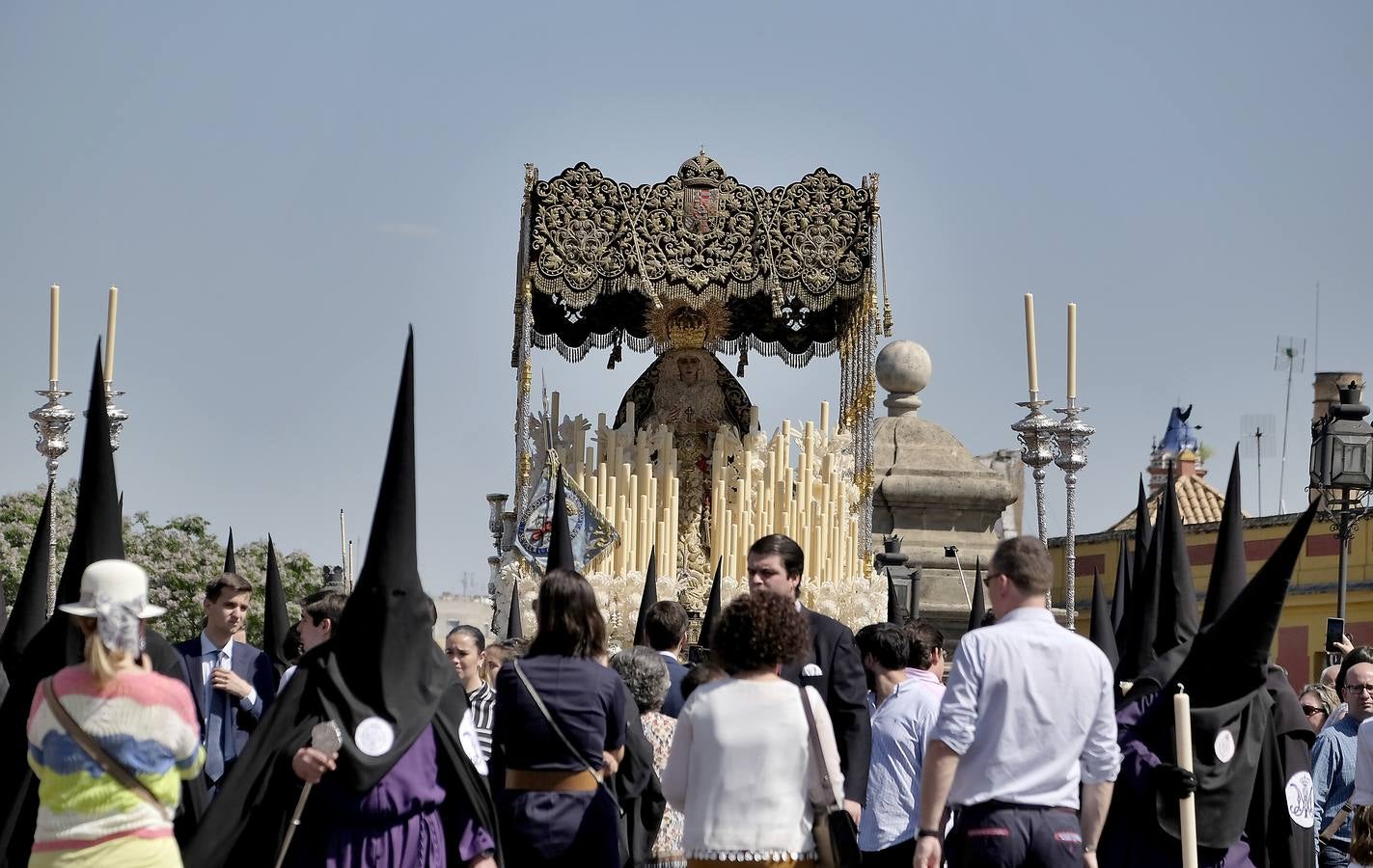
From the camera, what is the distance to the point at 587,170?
18672 mm

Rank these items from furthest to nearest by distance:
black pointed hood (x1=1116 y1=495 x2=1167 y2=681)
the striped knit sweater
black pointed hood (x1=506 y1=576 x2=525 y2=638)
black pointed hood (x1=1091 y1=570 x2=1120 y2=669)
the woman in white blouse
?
black pointed hood (x1=506 y1=576 x2=525 y2=638) → black pointed hood (x1=1091 y1=570 x2=1120 y2=669) → black pointed hood (x1=1116 y1=495 x2=1167 y2=681) → the woman in white blouse → the striped knit sweater

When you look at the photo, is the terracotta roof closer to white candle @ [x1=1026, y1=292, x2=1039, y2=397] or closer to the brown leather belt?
white candle @ [x1=1026, y1=292, x2=1039, y2=397]

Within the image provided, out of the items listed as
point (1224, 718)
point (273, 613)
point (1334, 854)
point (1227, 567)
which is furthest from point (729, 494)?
point (1224, 718)

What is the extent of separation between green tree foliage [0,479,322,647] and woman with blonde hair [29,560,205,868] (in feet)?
116

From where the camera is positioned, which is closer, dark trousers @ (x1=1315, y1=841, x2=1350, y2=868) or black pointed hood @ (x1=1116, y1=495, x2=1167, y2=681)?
black pointed hood @ (x1=1116, y1=495, x2=1167, y2=681)

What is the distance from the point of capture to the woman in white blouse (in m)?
6.87

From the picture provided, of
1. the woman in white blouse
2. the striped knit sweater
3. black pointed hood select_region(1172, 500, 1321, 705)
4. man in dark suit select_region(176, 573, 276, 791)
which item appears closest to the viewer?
the striped knit sweater

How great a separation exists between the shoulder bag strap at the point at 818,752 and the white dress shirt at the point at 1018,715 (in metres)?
0.36

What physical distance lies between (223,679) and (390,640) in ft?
9.23

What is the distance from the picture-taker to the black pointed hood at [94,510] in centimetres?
759

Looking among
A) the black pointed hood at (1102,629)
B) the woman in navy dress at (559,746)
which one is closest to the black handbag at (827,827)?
the woman in navy dress at (559,746)

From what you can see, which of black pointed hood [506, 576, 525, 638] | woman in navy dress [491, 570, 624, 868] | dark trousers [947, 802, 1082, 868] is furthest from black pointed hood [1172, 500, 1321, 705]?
black pointed hood [506, 576, 525, 638]

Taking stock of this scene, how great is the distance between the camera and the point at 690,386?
771 inches

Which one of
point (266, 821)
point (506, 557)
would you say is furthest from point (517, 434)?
point (266, 821)
